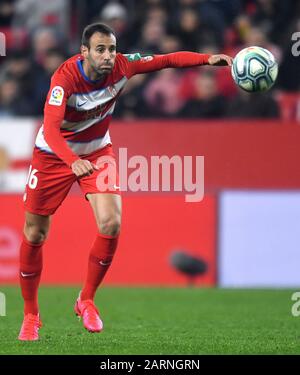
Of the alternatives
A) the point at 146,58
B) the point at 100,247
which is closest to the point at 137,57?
the point at 146,58

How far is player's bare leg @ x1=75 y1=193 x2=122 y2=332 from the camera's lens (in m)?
8.25

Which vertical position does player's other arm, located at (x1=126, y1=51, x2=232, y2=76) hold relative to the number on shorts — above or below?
above

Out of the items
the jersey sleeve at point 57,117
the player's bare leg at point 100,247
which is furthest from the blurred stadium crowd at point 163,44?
the jersey sleeve at point 57,117

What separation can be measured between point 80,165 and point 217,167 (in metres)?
5.97

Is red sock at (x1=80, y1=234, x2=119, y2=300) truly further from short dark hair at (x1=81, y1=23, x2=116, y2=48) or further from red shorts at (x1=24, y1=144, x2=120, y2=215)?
short dark hair at (x1=81, y1=23, x2=116, y2=48)

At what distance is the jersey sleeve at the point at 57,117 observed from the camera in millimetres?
7871

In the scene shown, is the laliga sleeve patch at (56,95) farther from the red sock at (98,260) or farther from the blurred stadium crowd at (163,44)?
the blurred stadium crowd at (163,44)

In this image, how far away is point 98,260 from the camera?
334 inches

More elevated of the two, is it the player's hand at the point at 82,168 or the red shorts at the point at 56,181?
the red shorts at the point at 56,181

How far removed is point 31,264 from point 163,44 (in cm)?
702

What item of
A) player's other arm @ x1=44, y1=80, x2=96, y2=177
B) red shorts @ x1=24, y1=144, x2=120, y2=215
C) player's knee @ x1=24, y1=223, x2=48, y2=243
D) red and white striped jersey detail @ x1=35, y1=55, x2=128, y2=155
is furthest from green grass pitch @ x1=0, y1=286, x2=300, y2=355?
red and white striped jersey detail @ x1=35, y1=55, x2=128, y2=155

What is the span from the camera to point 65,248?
43.7 feet

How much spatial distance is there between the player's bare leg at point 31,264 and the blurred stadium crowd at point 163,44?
233 inches

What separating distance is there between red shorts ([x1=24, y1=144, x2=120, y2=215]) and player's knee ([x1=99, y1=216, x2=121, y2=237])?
215 millimetres
